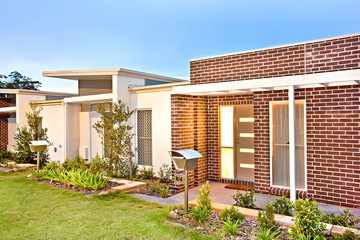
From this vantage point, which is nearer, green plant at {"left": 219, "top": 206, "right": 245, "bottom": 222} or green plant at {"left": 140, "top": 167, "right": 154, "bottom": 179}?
green plant at {"left": 219, "top": 206, "right": 245, "bottom": 222}

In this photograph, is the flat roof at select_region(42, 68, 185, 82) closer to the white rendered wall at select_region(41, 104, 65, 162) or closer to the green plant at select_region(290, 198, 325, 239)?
the white rendered wall at select_region(41, 104, 65, 162)

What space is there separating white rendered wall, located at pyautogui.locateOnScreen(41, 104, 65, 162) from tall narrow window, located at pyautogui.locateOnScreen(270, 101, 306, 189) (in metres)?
9.73

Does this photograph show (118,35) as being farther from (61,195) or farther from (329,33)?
(329,33)

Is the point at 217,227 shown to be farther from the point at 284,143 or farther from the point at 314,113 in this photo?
the point at 314,113

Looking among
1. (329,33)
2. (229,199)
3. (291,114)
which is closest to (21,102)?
(229,199)

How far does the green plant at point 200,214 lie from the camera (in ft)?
16.9

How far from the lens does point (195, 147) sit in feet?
28.9

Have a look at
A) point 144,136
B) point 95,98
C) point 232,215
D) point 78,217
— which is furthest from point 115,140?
point 232,215

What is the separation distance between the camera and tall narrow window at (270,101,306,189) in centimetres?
720

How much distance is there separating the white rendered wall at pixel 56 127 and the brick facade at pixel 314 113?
24.7ft

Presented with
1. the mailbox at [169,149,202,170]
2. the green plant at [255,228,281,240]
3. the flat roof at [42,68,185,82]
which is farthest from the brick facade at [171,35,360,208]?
the flat roof at [42,68,185,82]

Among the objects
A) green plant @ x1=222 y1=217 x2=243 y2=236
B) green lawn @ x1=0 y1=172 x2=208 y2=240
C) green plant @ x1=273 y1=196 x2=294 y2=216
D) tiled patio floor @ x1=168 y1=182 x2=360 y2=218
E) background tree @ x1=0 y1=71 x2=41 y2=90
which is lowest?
tiled patio floor @ x1=168 y1=182 x2=360 y2=218

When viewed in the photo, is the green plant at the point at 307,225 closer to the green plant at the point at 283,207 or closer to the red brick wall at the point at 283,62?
the green plant at the point at 283,207

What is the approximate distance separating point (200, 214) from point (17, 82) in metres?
42.0
